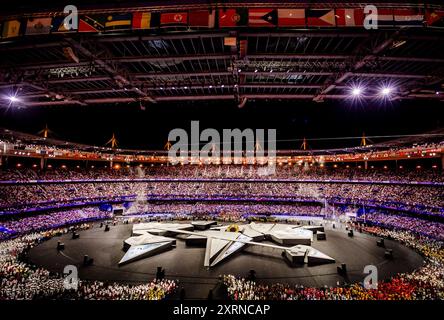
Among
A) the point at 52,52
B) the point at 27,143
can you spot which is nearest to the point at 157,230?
the point at 52,52

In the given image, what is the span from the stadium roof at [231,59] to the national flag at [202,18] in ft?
0.41

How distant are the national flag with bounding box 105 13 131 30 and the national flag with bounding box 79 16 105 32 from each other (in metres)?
0.24

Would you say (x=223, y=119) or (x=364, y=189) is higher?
(x=223, y=119)

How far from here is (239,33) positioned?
28.0 ft

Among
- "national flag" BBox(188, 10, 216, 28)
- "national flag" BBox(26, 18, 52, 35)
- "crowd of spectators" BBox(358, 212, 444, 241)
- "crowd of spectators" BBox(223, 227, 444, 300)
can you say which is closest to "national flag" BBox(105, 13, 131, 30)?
"national flag" BBox(188, 10, 216, 28)

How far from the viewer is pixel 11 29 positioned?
30.4 ft

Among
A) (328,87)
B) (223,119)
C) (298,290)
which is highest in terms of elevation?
(223,119)

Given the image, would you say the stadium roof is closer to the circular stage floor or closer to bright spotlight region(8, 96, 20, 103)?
bright spotlight region(8, 96, 20, 103)

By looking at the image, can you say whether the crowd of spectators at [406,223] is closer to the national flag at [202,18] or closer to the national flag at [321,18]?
the national flag at [321,18]

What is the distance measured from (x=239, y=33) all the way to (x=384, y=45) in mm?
5732

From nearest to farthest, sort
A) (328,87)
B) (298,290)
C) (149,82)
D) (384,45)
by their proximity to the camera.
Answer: (384,45) → (328,87) → (149,82) → (298,290)

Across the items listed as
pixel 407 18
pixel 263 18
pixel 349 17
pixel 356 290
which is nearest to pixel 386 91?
pixel 407 18

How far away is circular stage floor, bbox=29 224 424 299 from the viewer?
57.0 feet

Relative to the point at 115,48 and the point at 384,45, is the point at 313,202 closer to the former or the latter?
the point at 384,45
